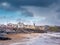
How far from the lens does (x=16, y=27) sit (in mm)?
56312

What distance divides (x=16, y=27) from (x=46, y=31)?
8883 millimetres

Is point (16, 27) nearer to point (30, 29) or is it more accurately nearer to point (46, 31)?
point (30, 29)

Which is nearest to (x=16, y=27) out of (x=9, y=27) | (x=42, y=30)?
(x=9, y=27)

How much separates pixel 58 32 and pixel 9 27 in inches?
618

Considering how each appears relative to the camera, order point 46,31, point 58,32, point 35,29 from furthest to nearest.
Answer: point 35,29, point 46,31, point 58,32

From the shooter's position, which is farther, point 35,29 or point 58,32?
point 35,29

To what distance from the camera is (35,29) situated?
2266 inches

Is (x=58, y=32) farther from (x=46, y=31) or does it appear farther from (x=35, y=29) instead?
(x=35, y=29)

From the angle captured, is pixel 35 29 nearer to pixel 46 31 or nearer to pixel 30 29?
pixel 30 29

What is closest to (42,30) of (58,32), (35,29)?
(35,29)

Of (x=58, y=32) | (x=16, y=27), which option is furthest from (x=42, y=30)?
(x=58, y=32)

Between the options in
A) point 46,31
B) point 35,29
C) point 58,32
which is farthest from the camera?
point 35,29

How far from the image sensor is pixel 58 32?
147 ft

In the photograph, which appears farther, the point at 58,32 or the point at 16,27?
the point at 16,27
